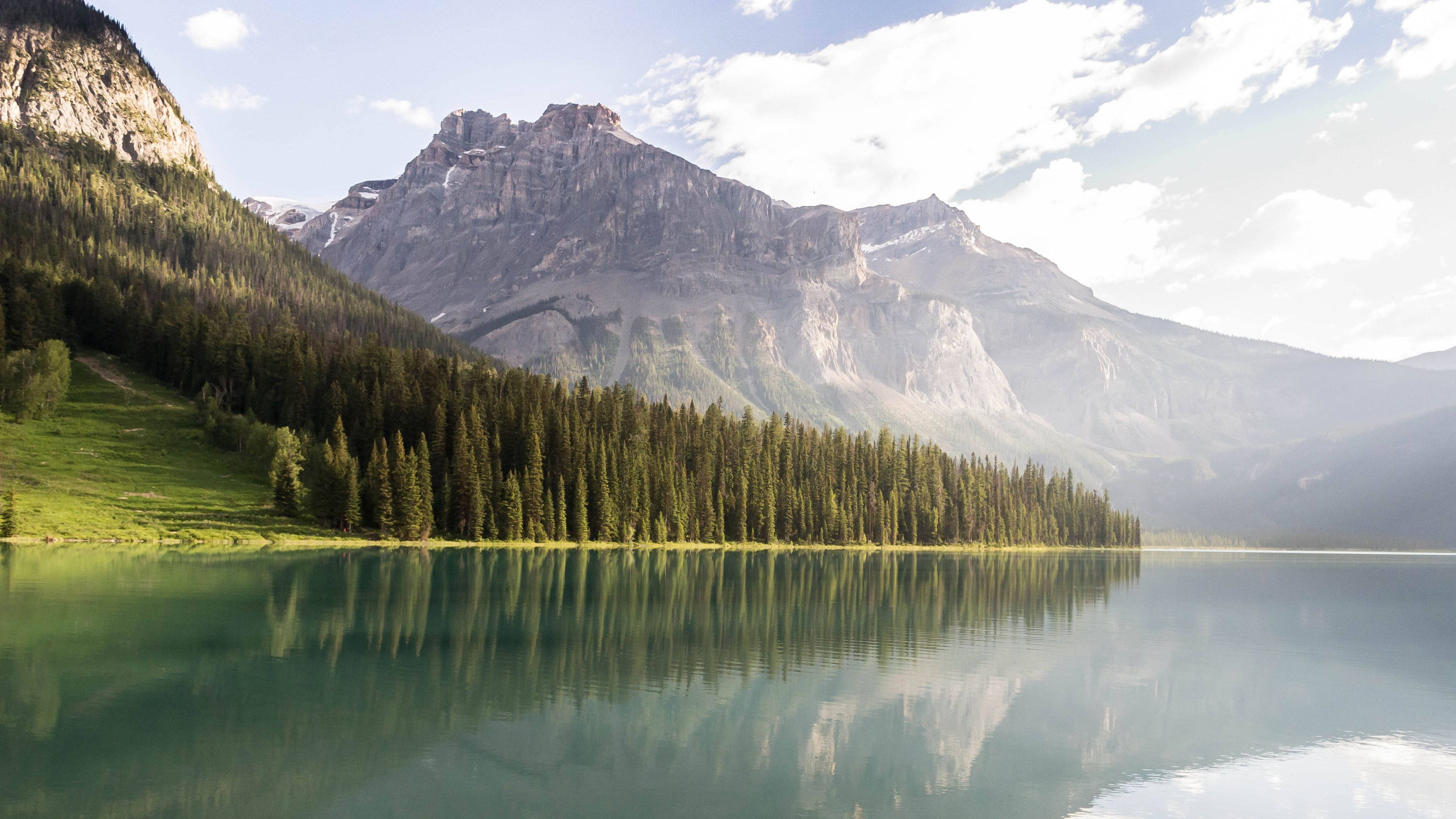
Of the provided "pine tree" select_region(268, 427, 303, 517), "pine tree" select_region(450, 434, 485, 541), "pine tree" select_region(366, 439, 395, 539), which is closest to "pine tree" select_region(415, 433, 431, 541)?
"pine tree" select_region(450, 434, 485, 541)

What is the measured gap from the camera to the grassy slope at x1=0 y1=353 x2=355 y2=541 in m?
99.2

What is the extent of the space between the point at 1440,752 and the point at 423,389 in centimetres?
14117

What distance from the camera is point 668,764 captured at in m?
25.9

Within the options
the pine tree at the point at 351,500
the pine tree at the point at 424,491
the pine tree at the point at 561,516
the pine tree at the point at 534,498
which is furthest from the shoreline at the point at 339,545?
the pine tree at the point at 351,500

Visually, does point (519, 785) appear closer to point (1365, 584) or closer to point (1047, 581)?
point (1047, 581)

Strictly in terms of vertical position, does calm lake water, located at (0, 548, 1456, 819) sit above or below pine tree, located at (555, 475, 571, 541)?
below

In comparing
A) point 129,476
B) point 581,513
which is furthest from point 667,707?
point 129,476

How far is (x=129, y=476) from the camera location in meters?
117

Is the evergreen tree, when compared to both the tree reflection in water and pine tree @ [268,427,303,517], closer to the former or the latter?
pine tree @ [268,427,303,517]

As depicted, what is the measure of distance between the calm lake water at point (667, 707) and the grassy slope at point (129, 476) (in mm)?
34614

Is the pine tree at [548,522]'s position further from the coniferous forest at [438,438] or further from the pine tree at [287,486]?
the pine tree at [287,486]

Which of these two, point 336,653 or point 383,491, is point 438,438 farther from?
point 336,653

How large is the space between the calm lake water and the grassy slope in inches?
1363

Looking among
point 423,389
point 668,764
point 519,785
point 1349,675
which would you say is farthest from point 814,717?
point 423,389
